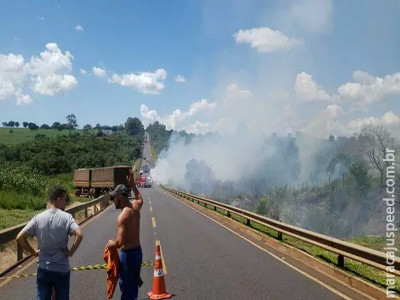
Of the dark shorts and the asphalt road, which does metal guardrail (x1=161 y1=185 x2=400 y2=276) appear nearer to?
the asphalt road

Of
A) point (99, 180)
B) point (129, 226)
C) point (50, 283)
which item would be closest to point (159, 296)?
point (129, 226)

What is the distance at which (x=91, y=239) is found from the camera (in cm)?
1429

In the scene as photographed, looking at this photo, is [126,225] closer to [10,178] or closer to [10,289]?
[10,289]

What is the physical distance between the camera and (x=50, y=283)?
15.4ft

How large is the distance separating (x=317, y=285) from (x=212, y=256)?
3.60 meters

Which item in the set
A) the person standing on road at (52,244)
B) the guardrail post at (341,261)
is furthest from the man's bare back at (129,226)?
the guardrail post at (341,261)

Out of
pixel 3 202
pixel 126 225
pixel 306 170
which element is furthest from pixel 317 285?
pixel 306 170

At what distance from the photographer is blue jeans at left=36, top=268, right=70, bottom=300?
15.3 ft

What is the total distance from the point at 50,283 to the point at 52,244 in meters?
0.44

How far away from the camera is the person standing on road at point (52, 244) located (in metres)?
4.62

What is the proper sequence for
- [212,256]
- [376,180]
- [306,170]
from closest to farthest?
1. [212,256]
2. [376,180]
3. [306,170]

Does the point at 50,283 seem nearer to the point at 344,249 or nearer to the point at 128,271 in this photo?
the point at 128,271

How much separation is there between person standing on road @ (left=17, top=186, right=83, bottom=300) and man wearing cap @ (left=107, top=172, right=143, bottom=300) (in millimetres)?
828

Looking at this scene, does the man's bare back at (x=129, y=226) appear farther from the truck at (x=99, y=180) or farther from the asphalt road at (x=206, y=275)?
the truck at (x=99, y=180)
